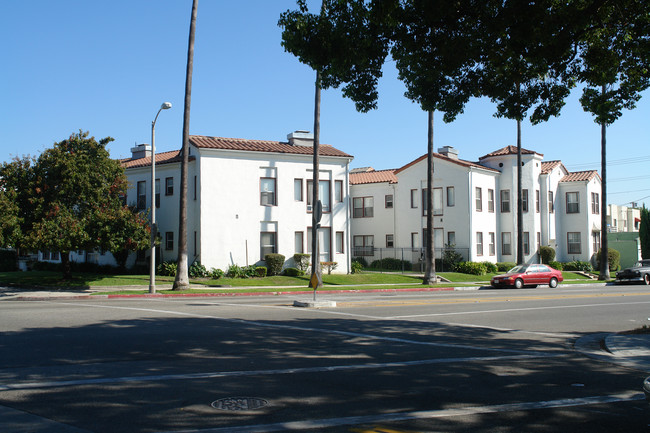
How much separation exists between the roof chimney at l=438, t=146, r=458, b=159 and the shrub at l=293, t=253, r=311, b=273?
1656 cm

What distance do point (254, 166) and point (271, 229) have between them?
403 cm

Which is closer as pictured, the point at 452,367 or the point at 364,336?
the point at 452,367

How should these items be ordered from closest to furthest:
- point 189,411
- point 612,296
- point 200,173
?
point 189,411 < point 612,296 < point 200,173

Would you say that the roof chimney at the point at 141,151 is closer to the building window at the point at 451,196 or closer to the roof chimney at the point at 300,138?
the roof chimney at the point at 300,138

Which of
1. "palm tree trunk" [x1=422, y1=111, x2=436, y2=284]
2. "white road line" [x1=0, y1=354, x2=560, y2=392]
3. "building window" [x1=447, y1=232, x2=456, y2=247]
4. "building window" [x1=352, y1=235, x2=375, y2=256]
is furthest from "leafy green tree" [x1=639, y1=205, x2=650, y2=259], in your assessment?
"white road line" [x1=0, y1=354, x2=560, y2=392]

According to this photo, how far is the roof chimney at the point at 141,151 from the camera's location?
44.8 m

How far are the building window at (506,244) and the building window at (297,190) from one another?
1863cm

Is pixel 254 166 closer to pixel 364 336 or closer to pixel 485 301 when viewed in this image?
pixel 485 301

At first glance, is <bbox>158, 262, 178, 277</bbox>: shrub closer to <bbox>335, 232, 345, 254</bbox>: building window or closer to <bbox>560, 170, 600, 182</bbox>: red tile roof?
<bbox>335, 232, 345, 254</bbox>: building window

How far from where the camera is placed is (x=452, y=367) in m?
9.52

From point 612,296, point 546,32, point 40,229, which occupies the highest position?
point 546,32

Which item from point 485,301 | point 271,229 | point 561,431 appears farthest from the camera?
point 271,229

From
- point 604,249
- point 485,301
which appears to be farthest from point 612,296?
point 604,249

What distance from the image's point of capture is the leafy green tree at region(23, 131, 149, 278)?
92.6 feet
